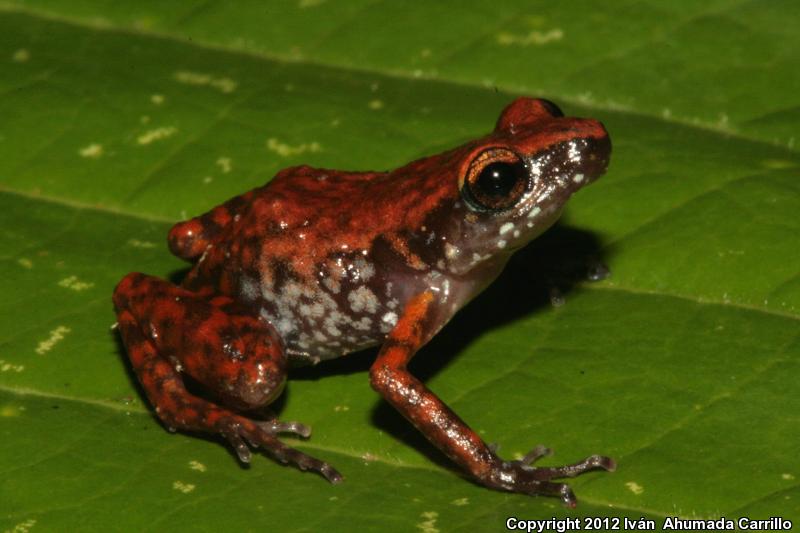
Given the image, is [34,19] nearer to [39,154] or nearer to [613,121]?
[39,154]

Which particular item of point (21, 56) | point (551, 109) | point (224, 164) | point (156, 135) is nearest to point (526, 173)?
point (551, 109)

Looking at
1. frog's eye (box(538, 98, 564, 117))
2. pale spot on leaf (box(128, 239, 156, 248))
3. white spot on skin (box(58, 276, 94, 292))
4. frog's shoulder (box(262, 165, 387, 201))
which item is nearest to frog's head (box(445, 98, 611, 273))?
frog's eye (box(538, 98, 564, 117))

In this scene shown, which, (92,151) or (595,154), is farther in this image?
(92,151)

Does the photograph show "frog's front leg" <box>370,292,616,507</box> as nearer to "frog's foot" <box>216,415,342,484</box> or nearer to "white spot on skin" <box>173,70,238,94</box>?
"frog's foot" <box>216,415,342,484</box>

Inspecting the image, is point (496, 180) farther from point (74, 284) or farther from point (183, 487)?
point (74, 284)

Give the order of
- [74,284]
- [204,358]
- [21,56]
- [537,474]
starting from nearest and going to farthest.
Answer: [537,474] → [204,358] → [74,284] → [21,56]

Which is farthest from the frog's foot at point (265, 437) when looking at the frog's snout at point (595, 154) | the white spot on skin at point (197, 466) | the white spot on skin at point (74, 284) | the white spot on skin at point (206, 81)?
the white spot on skin at point (206, 81)
